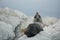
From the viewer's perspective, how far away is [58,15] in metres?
7.52

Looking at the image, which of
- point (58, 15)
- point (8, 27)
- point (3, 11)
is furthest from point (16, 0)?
point (8, 27)

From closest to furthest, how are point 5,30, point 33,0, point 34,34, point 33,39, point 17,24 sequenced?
point 33,39
point 34,34
point 5,30
point 17,24
point 33,0

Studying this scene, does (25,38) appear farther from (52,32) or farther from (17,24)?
(17,24)

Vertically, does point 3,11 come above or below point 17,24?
above

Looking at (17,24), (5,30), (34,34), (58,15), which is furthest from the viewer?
(58,15)

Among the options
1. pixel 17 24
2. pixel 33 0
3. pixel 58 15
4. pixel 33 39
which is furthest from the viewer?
pixel 33 0

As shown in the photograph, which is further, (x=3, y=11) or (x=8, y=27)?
(x=3, y=11)

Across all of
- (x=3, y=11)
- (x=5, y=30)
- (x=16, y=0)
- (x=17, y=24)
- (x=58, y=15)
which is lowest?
(x=5, y=30)

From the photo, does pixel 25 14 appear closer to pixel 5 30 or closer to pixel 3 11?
pixel 3 11

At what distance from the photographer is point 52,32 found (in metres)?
5.24

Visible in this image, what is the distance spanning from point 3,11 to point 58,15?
8.00ft

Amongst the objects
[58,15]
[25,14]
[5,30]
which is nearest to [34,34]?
[5,30]

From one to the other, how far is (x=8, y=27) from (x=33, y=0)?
267 centimetres

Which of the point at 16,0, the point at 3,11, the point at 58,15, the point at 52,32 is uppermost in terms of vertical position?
the point at 16,0
